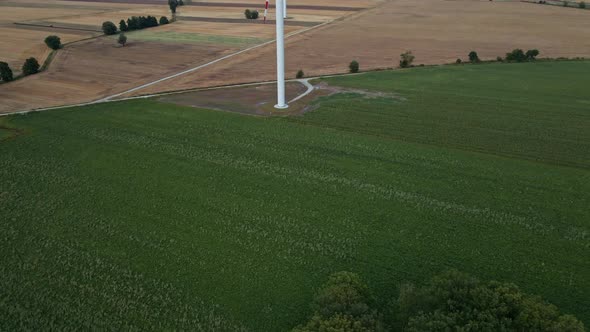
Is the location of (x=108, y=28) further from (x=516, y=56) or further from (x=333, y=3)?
(x=516, y=56)

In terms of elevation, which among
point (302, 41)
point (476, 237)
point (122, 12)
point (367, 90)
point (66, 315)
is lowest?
point (66, 315)

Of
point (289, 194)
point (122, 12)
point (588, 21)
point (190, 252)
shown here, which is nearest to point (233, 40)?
point (122, 12)

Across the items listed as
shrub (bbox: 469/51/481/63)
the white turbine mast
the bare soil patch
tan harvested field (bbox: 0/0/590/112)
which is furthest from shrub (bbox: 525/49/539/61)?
the white turbine mast

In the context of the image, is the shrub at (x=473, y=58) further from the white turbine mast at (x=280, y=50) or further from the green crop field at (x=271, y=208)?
the white turbine mast at (x=280, y=50)

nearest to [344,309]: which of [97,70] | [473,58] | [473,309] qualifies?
[473,309]

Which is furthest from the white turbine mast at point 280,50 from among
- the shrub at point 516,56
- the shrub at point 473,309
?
the shrub at point 516,56

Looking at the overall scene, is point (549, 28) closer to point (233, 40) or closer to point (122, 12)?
point (233, 40)

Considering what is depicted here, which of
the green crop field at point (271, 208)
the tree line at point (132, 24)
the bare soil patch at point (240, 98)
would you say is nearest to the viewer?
the green crop field at point (271, 208)
